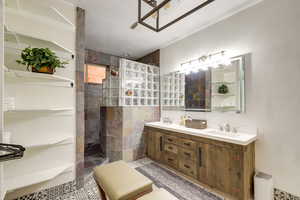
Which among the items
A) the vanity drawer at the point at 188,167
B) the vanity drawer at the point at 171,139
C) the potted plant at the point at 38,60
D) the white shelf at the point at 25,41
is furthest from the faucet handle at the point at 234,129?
the white shelf at the point at 25,41

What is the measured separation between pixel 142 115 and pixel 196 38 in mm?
1981

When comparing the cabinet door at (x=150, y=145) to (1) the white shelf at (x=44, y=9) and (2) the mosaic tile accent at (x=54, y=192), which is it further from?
(1) the white shelf at (x=44, y=9)

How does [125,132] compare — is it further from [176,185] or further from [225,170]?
[225,170]

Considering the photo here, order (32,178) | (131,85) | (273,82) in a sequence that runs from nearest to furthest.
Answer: (32,178) → (273,82) → (131,85)

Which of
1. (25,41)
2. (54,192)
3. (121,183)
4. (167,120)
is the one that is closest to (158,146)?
(167,120)

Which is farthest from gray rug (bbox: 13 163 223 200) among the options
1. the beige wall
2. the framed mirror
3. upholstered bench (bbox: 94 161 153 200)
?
the framed mirror

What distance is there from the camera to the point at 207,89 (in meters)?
2.49

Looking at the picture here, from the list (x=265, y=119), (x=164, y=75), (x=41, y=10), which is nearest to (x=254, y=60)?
(x=265, y=119)

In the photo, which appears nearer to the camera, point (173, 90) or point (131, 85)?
point (131, 85)

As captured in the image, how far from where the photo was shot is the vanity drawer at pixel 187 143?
6.89 feet

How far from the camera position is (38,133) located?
1665 millimetres

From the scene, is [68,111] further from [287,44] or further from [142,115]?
[287,44]

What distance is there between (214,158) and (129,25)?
8.63 feet

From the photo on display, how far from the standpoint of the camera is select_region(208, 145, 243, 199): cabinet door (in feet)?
5.36
